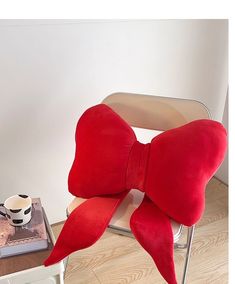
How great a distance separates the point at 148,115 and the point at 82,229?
50 centimetres

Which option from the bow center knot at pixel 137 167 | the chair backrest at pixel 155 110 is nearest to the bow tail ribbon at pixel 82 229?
the bow center knot at pixel 137 167

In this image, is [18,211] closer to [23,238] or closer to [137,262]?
[23,238]

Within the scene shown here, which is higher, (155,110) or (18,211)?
(155,110)

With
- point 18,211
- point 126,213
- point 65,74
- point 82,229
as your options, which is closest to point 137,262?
point 126,213

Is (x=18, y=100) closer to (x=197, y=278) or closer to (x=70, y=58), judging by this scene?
(x=70, y=58)

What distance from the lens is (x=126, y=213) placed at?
43.8 inches

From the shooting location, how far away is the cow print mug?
1020mm

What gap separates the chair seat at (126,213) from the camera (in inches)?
41.5

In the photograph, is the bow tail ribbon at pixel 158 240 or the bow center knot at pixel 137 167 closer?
the bow tail ribbon at pixel 158 240

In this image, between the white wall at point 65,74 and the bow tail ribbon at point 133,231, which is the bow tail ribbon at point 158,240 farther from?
the white wall at point 65,74

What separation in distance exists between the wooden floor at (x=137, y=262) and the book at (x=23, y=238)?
411 mm

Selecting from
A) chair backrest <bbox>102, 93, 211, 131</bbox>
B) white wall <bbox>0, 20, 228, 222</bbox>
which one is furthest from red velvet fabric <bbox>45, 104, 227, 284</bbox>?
white wall <bbox>0, 20, 228, 222</bbox>

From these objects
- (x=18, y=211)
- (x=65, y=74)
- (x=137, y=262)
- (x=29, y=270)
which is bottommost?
(x=137, y=262)

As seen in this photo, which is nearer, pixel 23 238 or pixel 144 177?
pixel 23 238
